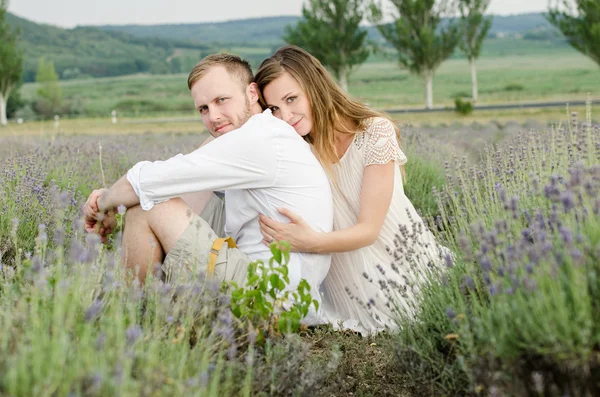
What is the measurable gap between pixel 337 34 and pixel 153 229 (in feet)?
113

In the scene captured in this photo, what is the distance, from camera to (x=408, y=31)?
111 ft

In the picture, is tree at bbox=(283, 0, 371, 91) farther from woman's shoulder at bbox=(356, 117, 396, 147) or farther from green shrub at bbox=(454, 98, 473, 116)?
woman's shoulder at bbox=(356, 117, 396, 147)

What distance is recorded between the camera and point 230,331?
93.4 inches

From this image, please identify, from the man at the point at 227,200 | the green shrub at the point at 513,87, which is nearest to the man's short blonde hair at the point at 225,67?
the man at the point at 227,200

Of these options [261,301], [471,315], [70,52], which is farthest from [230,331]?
[70,52]

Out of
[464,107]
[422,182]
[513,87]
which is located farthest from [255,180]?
[513,87]

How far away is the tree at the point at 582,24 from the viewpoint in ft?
94.8

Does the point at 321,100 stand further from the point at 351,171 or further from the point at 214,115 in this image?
the point at 214,115

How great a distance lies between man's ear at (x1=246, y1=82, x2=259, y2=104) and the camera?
3738 mm

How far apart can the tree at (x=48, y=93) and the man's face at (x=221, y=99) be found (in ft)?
168

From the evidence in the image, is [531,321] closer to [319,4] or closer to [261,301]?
[261,301]

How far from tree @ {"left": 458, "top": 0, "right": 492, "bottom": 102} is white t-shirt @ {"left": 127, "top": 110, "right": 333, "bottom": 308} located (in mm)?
32757

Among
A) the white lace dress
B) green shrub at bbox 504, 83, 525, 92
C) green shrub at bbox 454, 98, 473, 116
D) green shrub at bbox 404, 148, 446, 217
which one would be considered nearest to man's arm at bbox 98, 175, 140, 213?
the white lace dress

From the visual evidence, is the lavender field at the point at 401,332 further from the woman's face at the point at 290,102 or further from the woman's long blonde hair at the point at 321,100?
the woman's face at the point at 290,102
